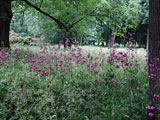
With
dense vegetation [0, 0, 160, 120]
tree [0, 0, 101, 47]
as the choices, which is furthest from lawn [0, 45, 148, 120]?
tree [0, 0, 101, 47]

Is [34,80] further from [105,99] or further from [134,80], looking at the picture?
[134,80]

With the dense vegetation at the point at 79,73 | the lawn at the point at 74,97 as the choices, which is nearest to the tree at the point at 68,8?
Result: the dense vegetation at the point at 79,73

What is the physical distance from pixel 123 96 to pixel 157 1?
187cm

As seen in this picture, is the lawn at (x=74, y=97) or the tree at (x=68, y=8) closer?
the lawn at (x=74, y=97)

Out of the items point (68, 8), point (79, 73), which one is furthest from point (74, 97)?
point (68, 8)

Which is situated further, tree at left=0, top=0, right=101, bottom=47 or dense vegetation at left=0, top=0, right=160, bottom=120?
tree at left=0, top=0, right=101, bottom=47

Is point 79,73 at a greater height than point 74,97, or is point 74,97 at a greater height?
point 79,73

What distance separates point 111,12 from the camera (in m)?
10.9

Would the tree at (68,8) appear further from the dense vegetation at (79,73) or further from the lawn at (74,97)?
the lawn at (74,97)

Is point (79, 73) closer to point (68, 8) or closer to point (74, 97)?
point (74, 97)

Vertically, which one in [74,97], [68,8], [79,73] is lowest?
Answer: [74,97]

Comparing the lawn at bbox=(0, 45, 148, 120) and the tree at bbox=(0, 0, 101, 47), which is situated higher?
the tree at bbox=(0, 0, 101, 47)

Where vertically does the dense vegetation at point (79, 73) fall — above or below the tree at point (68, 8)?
below

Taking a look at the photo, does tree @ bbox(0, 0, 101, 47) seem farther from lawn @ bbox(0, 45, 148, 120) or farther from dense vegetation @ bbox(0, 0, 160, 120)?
lawn @ bbox(0, 45, 148, 120)
